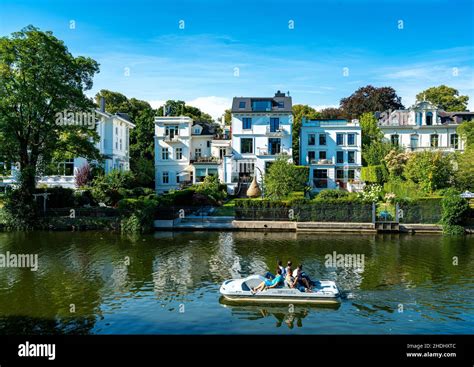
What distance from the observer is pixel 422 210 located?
3619cm

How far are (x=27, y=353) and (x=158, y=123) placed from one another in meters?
50.5

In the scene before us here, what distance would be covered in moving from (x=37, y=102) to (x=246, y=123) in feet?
92.0

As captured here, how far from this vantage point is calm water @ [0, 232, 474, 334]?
15.7 meters

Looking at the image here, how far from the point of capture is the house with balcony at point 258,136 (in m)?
56.6

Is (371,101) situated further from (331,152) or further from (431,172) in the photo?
(431,172)

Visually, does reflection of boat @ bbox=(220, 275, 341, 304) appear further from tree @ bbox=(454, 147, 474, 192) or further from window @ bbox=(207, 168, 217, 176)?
window @ bbox=(207, 168, 217, 176)

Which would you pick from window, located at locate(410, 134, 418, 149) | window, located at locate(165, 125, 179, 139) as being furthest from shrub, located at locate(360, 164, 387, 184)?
window, located at locate(165, 125, 179, 139)

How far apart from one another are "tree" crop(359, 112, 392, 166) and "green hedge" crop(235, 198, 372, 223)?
20.7m

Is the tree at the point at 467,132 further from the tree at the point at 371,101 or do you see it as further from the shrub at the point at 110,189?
the shrub at the point at 110,189

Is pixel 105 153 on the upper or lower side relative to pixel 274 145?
lower

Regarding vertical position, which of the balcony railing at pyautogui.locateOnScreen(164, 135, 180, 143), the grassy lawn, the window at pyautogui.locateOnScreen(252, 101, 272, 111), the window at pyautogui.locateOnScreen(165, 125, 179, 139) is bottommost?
the grassy lawn

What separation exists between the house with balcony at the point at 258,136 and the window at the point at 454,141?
21922 millimetres

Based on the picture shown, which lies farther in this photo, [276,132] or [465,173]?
[276,132]

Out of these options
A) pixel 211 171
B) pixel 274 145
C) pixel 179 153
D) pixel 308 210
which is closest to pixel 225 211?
pixel 308 210
